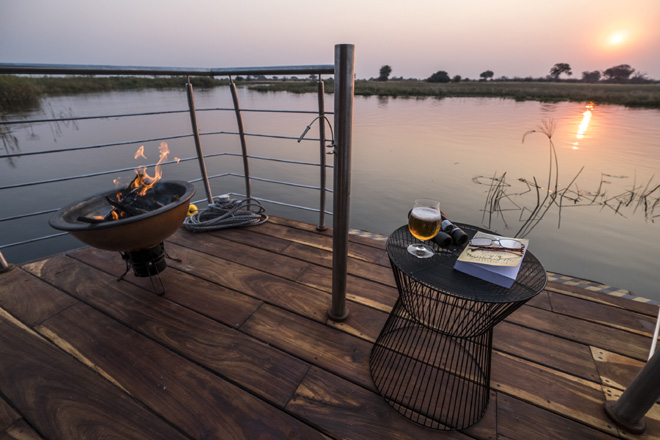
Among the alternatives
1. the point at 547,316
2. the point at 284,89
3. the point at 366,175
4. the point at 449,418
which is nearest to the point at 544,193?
the point at 366,175

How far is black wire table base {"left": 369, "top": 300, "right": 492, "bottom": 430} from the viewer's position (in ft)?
3.18

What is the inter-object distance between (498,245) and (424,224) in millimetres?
267

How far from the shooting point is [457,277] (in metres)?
0.88

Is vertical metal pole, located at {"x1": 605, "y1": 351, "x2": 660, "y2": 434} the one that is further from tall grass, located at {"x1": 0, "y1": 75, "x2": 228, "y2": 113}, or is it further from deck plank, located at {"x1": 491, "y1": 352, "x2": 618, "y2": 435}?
tall grass, located at {"x1": 0, "y1": 75, "x2": 228, "y2": 113}

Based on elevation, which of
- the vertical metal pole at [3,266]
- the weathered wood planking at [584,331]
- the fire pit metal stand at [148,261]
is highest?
the fire pit metal stand at [148,261]

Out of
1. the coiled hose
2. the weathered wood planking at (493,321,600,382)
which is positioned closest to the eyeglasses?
the weathered wood planking at (493,321,600,382)

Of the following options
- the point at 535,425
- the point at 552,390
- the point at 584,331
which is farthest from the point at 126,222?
the point at 584,331

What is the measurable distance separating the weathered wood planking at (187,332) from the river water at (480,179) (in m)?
3.12

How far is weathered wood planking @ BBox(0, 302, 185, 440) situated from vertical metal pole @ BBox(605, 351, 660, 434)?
4.96ft

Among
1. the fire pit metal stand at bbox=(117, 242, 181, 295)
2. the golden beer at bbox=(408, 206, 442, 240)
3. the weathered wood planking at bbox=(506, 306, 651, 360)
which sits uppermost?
the golden beer at bbox=(408, 206, 442, 240)

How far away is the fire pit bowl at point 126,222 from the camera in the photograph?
108 cm

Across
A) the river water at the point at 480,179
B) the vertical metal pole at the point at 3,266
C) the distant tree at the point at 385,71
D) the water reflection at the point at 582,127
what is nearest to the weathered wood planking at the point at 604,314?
Answer: the river water at the point at 480,179

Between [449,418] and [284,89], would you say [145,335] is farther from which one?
[284,89]

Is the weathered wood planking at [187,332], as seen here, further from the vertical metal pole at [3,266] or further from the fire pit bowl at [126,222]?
the fire pit bowl at [126,222]
